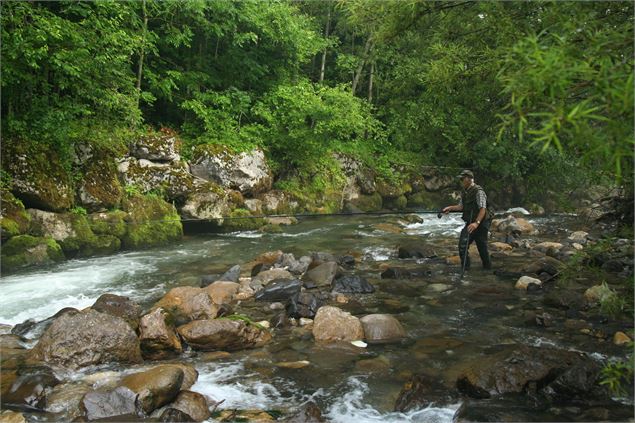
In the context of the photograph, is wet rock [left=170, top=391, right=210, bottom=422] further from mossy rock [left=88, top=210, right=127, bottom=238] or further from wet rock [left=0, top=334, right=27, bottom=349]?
mossy rock [left=88, top=210, right=127, bottom=238]

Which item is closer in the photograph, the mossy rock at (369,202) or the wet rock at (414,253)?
the wet rock at (414,253)

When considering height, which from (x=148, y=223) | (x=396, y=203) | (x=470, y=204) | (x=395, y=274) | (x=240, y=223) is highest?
(x=470, y=204)

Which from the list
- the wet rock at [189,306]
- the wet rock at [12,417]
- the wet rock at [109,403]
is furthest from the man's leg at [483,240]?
the wet rock at [12,417]

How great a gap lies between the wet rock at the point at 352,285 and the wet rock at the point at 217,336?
260cm

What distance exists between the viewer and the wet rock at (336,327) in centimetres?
598

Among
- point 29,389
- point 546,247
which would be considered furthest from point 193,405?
point 546,247

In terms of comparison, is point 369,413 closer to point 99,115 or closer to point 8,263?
point 8,263

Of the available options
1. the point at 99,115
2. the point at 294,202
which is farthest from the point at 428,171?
the point at 99,115

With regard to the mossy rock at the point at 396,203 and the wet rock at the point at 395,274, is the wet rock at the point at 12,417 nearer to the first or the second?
the wet rock at the point at 395,274

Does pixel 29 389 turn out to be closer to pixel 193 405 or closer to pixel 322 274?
pixel 193 405

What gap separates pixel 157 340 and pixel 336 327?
2.22 metres

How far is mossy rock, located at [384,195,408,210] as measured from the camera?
21828 mm

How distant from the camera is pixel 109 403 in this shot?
165 inches

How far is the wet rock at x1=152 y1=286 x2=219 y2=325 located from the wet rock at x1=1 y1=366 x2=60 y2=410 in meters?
1.84
